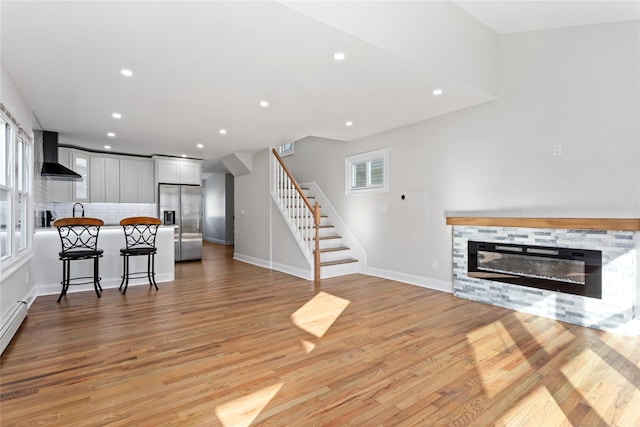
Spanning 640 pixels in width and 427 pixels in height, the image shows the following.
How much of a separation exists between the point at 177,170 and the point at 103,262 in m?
3.22

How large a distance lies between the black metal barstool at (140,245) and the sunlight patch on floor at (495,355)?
4.25 meters

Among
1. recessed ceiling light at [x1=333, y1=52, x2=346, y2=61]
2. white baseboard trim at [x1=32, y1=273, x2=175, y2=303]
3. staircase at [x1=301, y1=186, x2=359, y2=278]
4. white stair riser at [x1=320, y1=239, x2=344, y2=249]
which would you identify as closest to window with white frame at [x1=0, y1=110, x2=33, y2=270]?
white baseboard trim at [x1=32, y1=273, x2=175, y2=303]

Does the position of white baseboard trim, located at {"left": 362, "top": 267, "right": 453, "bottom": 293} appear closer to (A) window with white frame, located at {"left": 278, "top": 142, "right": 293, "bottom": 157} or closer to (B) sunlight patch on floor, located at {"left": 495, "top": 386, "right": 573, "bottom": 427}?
(B) sunlight patch on floor, located at {"left": 495, "top": 386, "right": 573, "bottom": 427}

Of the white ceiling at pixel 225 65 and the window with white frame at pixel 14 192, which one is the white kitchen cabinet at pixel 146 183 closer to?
the white ceiling at pixel 225 65

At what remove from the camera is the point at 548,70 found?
3.58 metres

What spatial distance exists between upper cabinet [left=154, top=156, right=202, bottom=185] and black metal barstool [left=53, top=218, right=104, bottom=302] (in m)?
A: 2.82

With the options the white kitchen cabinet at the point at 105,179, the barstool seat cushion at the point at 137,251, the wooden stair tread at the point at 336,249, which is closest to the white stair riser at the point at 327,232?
the wooden stair tread at the point at 336,249

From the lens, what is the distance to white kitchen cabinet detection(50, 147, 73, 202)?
6180mm

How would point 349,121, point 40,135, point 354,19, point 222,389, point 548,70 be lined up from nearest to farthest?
1. point 222,389
2. point 354,19
3. point 548,70
4. point 349,121
5. point 40,135

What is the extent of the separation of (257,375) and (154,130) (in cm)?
442

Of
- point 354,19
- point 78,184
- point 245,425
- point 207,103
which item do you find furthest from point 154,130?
point 245,425

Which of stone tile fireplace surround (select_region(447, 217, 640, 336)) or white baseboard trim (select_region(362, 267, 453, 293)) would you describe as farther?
white baseboard trim (select_region(362, 267, 453, 293))

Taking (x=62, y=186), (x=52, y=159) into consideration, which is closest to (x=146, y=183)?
(x=62, y=186)

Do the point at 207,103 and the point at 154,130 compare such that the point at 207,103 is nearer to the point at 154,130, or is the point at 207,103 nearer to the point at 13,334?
the point at 154,130
